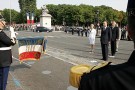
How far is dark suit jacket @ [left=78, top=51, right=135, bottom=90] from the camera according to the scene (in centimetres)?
Answer: 125

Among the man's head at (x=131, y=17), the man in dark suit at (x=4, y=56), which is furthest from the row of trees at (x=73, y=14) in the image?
the man's head at (x=131, y=17)

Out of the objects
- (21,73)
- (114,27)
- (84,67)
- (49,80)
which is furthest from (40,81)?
(114,27)

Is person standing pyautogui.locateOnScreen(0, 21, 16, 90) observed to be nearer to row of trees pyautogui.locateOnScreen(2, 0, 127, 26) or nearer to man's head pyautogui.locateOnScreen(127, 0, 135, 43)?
man's head pyautogui.locateOnScreen(127, 0, 135, 43)

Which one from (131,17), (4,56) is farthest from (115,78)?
(4,56)

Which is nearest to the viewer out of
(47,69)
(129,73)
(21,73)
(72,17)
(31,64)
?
(129,73)

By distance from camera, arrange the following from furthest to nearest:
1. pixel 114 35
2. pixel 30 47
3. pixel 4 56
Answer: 1. pixel 114 35
2. pixel 30 47
3. pixel 4 56

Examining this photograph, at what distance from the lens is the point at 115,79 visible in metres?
1.25

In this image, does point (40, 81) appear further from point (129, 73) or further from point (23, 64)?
point (129, 73)

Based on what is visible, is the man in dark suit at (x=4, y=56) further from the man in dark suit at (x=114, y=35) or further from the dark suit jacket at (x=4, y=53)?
the man in dark suit at (x=114, y=35)

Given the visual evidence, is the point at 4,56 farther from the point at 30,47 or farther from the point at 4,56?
the point at 30,47

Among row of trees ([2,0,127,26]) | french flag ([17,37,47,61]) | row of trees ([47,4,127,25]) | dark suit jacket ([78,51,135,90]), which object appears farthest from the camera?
row of trees ([2,0,127,26])

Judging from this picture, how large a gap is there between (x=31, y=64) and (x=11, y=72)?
1908 mm

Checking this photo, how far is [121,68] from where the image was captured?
128 cm

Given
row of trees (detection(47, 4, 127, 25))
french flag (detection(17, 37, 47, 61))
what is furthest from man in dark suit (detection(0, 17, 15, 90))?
row of trees (detection(47, 4, 127, 25))
